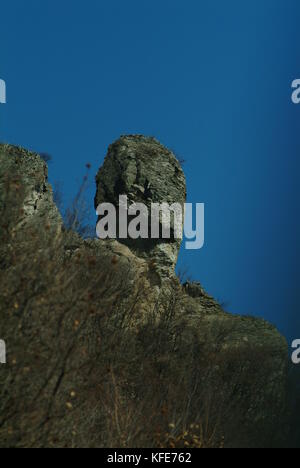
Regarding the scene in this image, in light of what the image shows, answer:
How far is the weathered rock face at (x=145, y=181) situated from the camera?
111ft

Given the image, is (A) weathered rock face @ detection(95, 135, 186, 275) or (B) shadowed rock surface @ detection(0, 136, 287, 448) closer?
(B) shadowed rock surface @ detection(0, 136, 287, 448)

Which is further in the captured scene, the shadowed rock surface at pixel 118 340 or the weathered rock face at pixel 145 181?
the weathered rock face at pixel 145 181

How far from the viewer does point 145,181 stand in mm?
34594

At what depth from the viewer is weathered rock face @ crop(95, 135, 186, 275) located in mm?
33906

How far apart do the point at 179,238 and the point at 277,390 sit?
917 centimetres

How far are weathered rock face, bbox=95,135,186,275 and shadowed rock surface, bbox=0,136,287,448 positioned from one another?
6 cm

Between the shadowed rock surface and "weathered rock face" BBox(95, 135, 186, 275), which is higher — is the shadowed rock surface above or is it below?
below

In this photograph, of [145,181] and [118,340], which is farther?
[145,181]

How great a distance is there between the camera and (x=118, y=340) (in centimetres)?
1934

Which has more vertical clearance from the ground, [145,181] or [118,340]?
[145,181]

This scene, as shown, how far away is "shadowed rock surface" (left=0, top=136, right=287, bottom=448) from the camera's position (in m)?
10.6

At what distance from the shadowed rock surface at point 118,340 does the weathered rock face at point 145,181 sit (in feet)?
0.19

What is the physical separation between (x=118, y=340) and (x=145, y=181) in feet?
52.9
